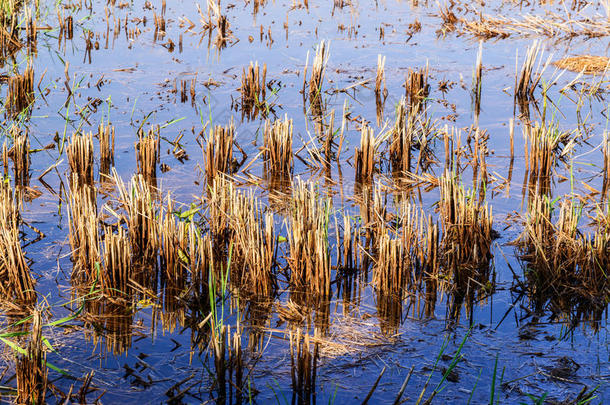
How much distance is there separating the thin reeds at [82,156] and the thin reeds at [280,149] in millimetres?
1802

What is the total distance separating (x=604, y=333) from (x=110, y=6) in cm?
1364

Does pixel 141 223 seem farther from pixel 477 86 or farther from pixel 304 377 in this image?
pixel 477 86

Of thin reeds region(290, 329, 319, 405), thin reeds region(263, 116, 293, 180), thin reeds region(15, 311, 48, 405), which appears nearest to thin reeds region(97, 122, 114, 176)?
thin reeds region(263, 116, 293, 180)

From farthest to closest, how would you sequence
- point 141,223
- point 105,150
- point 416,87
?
point 416,87 < point 105,150 < point 141,223

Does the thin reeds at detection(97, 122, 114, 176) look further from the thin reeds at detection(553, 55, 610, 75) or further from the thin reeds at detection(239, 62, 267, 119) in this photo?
the thin reeds at detection(553, 55, 610, 75)

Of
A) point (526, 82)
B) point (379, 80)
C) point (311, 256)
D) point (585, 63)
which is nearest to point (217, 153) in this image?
point (311, 256)

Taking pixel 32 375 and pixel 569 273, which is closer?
pixel 32 375

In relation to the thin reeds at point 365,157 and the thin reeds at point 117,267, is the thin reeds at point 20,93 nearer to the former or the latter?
the thin reeds at point 365,157

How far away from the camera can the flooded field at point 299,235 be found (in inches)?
163

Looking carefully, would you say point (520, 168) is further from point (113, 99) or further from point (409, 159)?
point (113, 99)

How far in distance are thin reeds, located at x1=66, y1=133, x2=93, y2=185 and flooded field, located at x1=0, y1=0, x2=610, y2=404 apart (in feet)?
0.10

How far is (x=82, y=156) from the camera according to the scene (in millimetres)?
7211

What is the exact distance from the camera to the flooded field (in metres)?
4.14

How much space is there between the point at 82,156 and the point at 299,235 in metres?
3.14
